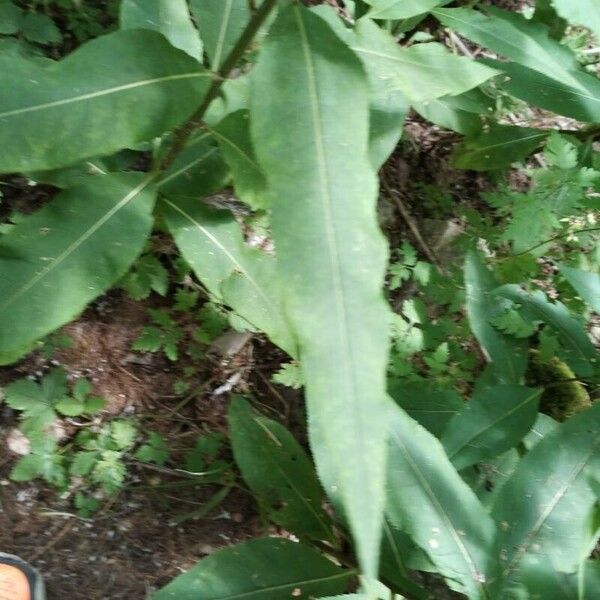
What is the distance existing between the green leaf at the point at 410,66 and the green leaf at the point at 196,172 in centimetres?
→ 45

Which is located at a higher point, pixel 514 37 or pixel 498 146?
pixel 514 37

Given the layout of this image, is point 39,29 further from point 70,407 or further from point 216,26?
point 70,407

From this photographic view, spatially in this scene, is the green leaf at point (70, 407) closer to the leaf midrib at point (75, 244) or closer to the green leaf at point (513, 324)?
the leaf midrib at point (75, 244)

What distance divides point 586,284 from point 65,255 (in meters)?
1.40

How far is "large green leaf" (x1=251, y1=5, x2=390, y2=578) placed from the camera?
748 mm

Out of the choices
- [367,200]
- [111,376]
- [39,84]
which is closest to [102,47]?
[39,84]

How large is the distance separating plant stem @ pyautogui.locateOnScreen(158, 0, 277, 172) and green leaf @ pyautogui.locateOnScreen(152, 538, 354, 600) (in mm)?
895

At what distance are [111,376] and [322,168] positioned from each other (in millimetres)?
1232

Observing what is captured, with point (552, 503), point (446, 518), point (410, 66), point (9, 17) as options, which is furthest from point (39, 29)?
point (552, 503)

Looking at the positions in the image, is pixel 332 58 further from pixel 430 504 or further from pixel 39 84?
pixel 430 504

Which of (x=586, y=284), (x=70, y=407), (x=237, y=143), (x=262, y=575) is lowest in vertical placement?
(x=262, y=575)

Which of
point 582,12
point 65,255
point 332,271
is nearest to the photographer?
point 332,271

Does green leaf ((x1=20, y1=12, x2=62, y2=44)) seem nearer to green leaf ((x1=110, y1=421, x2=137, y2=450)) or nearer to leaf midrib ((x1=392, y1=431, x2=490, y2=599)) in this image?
green leaf ((x1=110, y1=421, x2=137, y2=450))

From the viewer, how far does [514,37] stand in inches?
72.5
